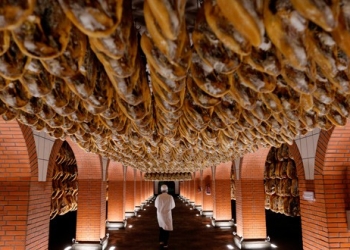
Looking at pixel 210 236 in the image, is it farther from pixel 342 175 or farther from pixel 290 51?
pixel 290 51

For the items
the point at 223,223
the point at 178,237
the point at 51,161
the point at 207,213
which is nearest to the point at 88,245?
the point at 178,237

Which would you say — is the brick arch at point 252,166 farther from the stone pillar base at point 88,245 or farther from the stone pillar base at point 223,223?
the stone pillar base at point 223,223

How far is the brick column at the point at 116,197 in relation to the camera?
1692cm

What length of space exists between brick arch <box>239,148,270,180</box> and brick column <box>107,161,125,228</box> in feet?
24.2

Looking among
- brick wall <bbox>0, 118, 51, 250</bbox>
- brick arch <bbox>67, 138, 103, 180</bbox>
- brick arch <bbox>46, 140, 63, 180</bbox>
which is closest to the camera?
brick wall <bbox>0, 118, 51, 250</bbox>

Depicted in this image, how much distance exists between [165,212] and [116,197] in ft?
25.2

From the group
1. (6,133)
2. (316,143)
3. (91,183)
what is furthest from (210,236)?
(6,133)

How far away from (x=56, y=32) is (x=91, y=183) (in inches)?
440

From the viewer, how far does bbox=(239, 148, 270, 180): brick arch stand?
11211 mm

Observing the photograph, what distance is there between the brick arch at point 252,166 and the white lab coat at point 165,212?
3.00 meters

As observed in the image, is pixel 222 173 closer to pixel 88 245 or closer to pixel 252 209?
pixel 252 209

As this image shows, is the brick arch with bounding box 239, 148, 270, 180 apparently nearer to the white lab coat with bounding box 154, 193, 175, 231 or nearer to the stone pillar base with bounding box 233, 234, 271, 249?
the stone pillar base with bounding box 233, 234, 271, 249

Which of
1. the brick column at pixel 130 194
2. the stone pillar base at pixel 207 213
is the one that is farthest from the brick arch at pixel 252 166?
the brick column at pixel 130 194

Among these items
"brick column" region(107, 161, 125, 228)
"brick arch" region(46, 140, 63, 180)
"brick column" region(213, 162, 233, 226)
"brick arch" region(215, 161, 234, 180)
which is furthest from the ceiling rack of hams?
"brick column" region(213, 162, 233, 226)
